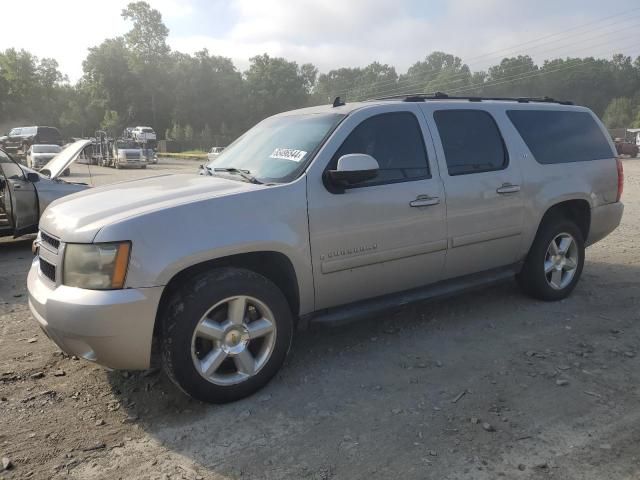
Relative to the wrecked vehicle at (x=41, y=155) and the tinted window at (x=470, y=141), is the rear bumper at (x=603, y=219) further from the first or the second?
the wrecked vehicle at (x=41, y=155)

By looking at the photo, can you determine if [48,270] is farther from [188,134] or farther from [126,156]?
[188,134]

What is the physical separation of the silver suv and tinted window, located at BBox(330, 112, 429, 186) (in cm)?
1

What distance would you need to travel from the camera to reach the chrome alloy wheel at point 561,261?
5.01 m

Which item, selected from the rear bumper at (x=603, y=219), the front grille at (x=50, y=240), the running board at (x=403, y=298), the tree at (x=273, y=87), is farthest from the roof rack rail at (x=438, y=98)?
the tree at (x=273, y=87)

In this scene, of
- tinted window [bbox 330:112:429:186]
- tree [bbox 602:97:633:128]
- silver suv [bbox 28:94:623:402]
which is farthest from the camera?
tree [bbox 602:97:633:128]

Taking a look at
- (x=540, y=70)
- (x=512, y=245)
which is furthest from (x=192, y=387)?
(x=540, y=70)

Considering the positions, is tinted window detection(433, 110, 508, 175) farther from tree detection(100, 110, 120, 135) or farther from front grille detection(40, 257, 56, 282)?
tree detection(100, 110, 120, 135)

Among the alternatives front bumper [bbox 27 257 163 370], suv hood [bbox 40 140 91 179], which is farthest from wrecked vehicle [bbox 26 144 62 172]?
front bumper [bbox 27 257 163 370]

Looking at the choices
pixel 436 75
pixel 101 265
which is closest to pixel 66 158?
pixel 101 265

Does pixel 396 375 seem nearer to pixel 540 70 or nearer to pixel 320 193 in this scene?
pixel 320 193

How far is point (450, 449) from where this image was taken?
276cm

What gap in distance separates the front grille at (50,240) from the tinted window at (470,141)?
2827 mm

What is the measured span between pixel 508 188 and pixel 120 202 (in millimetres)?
3087

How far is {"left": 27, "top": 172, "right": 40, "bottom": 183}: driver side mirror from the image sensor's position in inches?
303
